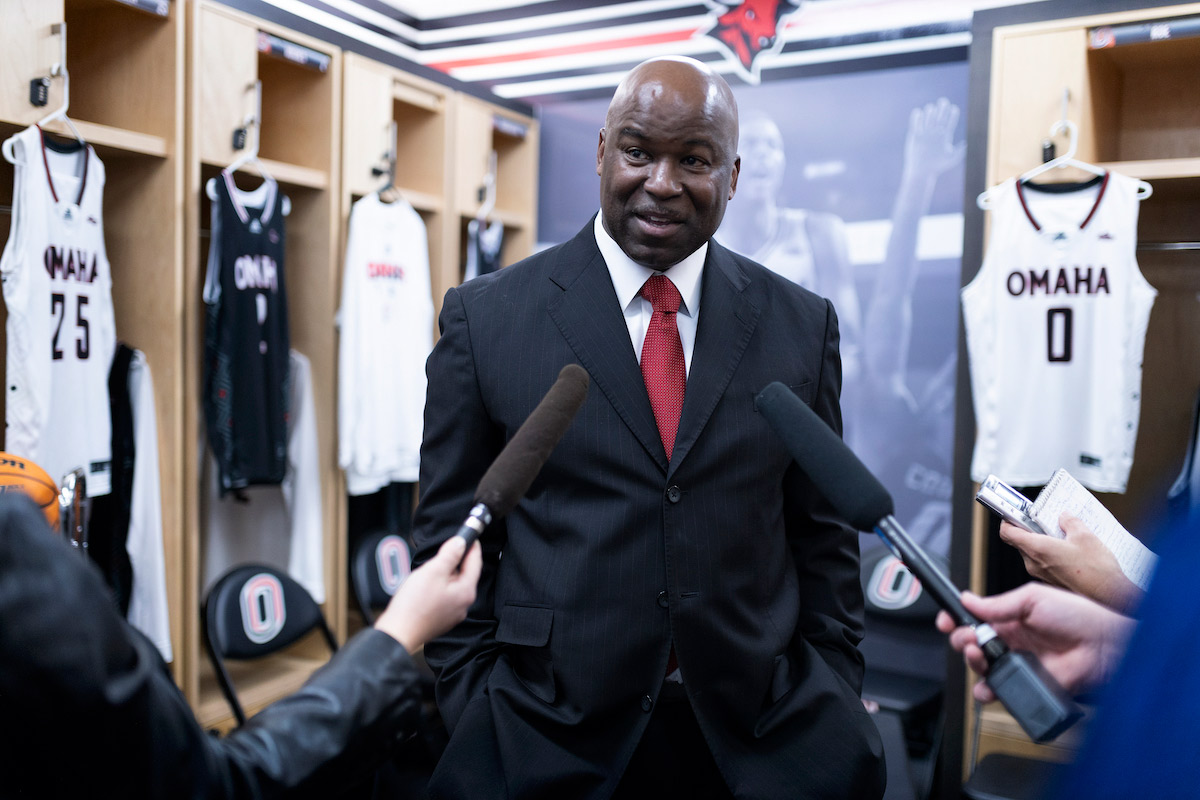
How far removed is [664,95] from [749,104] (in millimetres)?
3119

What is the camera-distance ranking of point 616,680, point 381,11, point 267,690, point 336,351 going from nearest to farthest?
point 616,680
point 267,690
point 336,351
point 381,11

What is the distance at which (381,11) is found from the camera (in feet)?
16.1

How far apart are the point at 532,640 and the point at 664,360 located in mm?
499

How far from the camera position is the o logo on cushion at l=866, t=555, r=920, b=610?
11.4ft

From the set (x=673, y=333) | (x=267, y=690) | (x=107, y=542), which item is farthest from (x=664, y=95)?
(x=267, y=690)

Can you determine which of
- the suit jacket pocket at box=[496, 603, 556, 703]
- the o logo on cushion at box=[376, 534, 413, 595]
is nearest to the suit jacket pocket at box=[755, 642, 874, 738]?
the suit jacket pocket at box=[496, 603, 556, 703]

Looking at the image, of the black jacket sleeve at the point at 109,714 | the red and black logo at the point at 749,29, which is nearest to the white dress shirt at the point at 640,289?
the black jacket sleeve at the point at 109,714

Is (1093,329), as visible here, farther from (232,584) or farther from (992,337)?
(232,584)

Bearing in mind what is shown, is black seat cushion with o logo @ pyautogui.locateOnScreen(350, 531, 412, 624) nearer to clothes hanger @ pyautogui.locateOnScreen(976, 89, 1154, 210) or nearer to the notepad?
clothes hanger @ pyautogui.locateOnScreen(976, 89, 1154, 210)

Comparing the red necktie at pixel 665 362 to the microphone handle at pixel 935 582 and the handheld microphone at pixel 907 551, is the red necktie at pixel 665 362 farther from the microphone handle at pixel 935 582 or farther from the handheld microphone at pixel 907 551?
the microphone handle at pixel 935 582

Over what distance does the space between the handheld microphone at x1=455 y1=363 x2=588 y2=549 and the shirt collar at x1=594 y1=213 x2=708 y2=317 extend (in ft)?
1.36

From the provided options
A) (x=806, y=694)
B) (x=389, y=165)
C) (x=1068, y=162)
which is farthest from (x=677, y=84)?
(x=389, y=165)

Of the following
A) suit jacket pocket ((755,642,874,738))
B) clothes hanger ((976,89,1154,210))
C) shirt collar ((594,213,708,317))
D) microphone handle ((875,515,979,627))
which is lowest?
suit jacket pocket ((755,642,874,738))

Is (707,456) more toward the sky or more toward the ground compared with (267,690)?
more toward the sky
